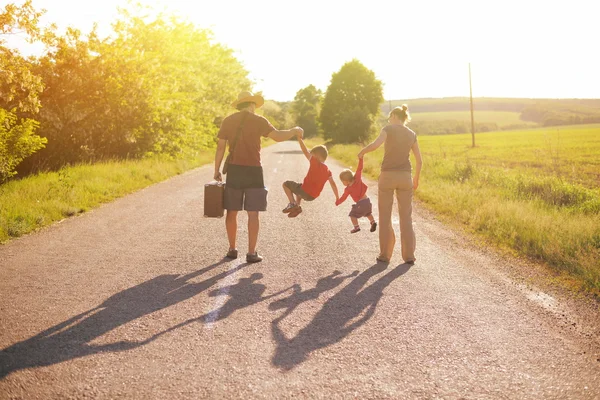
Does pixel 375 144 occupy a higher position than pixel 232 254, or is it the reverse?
pixel 375 144

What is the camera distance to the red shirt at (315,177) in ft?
21.3

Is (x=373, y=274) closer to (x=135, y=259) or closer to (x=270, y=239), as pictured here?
(x=270, y=239)

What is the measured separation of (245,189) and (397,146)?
218 centimetres

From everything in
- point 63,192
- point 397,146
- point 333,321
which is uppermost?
point 397,146

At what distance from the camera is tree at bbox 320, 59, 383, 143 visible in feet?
178

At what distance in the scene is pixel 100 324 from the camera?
4406 millimetres

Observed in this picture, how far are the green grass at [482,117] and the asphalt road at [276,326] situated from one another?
334ft

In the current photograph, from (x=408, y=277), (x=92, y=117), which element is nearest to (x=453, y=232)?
(x=408, y=277)

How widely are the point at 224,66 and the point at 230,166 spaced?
102ft

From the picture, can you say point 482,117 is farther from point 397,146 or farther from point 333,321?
point 333,321

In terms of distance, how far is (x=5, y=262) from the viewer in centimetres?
668

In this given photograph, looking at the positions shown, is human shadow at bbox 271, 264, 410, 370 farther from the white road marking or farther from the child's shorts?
the child's shorts

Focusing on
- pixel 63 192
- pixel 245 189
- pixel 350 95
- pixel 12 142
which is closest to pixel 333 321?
pixel 245 189

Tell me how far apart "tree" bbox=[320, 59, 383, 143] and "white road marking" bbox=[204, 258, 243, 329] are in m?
47.6
